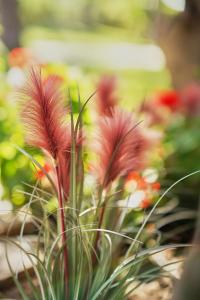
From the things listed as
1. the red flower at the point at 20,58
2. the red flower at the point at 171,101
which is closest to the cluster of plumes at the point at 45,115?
the red flower at the point at 20,58

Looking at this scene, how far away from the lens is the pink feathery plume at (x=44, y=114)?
1326mm

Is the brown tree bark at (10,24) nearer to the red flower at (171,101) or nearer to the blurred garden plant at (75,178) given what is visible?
the red flower at (171,101)

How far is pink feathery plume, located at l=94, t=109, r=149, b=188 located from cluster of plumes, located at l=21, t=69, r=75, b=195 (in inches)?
5.1

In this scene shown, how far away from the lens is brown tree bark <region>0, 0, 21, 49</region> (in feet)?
21.9

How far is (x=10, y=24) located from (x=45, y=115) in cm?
569

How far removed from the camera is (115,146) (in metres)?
1.47

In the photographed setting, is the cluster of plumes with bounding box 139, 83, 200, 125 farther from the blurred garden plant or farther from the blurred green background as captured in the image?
the blurred garden plant

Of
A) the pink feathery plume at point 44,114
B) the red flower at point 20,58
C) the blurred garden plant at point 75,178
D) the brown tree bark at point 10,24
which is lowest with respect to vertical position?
the blurred garden plant at point 75,178

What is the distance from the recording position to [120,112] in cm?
151

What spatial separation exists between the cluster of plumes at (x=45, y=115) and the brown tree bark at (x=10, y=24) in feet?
17.8

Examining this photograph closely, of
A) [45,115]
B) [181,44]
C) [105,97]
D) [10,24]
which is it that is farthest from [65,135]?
[10,24]

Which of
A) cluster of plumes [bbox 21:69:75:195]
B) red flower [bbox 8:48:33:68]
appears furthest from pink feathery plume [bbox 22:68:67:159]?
red flower [bbox 8:48:33:68]

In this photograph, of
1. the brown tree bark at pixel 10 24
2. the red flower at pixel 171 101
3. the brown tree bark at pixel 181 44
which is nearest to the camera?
the red flower at pixel 171 101

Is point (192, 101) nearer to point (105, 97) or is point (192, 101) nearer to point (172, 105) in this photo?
point (172, 105)
